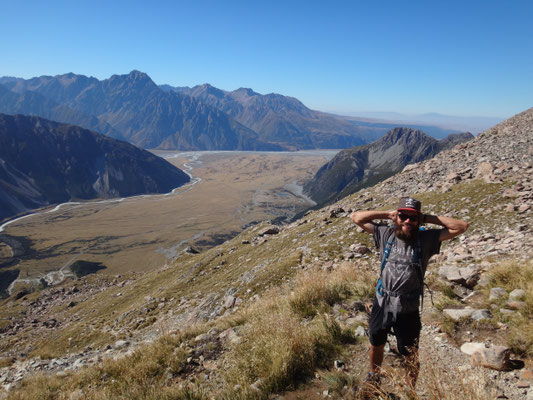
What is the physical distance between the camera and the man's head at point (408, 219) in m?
5.06

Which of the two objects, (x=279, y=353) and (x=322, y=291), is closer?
(x=279, y=353)

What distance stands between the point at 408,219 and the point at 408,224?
3.4 inches

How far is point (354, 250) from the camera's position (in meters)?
16.3

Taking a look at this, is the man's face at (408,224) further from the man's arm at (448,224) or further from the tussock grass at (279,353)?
the tussock grass at (279,353)

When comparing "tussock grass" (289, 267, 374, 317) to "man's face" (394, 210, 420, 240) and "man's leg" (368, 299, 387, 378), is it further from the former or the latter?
"man's face" (394, 210, 420, 240)

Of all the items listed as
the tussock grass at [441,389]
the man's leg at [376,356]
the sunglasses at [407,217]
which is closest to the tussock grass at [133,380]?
the man's leg at [376,356]

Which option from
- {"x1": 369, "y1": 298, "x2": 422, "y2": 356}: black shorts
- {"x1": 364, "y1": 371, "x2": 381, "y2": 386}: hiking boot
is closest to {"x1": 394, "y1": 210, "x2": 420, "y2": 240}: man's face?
{"x1": 369, "y1": 298, "x2": 422, "y2": 356}: black shorts

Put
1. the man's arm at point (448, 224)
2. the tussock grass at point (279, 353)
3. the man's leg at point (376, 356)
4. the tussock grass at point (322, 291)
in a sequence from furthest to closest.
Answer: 1. the tussock grass at point (322, 291)
2. the tussock grass at point (279, 353)
3. the man's leg at point (376, 356)
4. the man's arm at point (448, 224)

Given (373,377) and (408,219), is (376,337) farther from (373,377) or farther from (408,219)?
(408,219)

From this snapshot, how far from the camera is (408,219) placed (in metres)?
5.07

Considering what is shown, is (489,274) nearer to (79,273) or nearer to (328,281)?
(328,281)

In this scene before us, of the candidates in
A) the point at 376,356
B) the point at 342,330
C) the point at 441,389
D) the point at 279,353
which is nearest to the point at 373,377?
the point at 376,356

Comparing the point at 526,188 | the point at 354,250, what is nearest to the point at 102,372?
the point at 354,250

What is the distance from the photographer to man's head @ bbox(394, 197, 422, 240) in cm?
506
